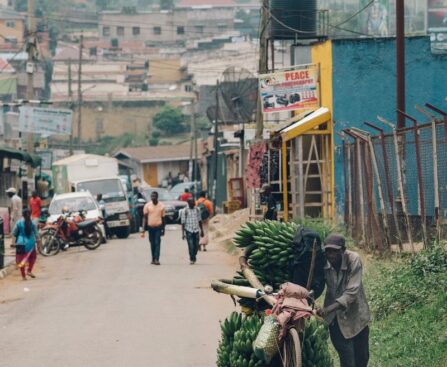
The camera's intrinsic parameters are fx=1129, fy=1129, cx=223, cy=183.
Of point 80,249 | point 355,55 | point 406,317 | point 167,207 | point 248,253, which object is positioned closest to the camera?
point 248,253

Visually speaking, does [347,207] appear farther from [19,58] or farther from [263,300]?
[19,58]

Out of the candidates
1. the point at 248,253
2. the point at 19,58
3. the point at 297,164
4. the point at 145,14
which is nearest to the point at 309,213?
the point at 297,164

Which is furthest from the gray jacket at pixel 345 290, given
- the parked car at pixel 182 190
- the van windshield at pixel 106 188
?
the parked car at pixel 182 190

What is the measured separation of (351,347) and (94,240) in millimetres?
22701

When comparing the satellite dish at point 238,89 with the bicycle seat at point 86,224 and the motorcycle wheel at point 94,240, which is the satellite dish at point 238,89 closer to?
the motorcycle wheel at point 94,240

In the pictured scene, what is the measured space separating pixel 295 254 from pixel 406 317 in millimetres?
3178

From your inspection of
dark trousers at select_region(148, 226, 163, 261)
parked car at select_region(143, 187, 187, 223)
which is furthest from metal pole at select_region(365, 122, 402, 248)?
parked car at select_region(143, 187, 187, 223)

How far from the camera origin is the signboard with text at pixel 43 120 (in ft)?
138

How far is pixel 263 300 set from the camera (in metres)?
9.80

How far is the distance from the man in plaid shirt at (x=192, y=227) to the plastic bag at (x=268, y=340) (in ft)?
53.0

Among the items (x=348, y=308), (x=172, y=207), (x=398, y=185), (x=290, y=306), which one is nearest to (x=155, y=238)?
(x=398, y=185)

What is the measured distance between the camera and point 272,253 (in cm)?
1020

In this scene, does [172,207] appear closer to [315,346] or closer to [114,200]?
[114,200]

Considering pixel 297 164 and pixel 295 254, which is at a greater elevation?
pixel 297 164
